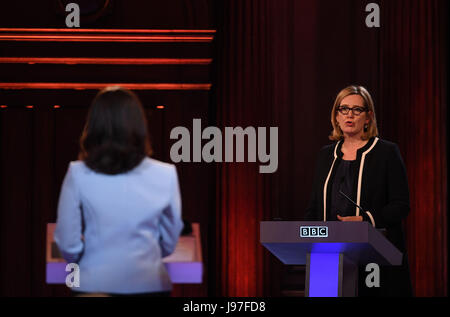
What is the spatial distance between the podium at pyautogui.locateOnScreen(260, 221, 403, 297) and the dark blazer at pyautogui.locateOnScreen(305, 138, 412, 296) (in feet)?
0.96

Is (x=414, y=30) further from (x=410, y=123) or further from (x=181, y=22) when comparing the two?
(x=181, y=22)

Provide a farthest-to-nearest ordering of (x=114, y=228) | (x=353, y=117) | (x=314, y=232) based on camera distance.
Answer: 1. (x=353, y=117)
2. (x=314, y=232)
3. (x=114, y=228)

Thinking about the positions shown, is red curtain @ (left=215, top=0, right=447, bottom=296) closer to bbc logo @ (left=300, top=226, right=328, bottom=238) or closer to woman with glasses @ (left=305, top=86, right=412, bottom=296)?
woman with glasses @ (left=305, top=86, right=412, bottom=296)

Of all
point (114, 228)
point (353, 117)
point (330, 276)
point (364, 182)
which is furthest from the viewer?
point (353, 117)

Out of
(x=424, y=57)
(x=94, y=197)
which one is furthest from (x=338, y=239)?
(x=424, y=57)

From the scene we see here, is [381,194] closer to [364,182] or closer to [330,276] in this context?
[364,182]

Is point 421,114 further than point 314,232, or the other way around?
point 421,114

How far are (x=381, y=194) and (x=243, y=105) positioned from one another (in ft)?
6.16

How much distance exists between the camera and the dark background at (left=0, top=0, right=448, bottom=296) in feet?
17.5

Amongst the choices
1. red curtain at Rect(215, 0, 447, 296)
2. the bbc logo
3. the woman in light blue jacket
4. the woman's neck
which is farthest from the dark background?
the woman in light blue jacket

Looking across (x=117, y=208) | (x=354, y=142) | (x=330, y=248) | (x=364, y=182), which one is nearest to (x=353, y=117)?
(x=354, y=142)

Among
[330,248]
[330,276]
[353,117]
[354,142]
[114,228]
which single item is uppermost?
[353,117]

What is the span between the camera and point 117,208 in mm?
2318
